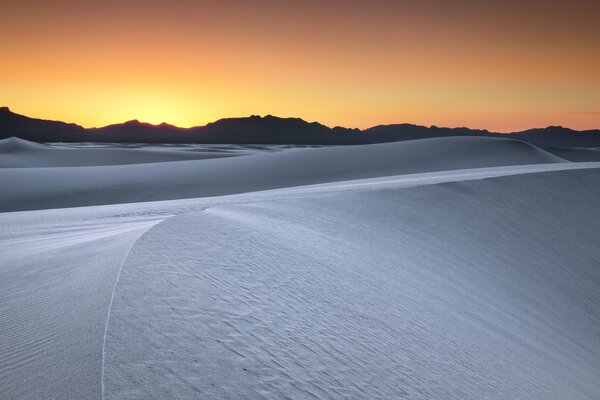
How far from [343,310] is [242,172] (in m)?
23.3

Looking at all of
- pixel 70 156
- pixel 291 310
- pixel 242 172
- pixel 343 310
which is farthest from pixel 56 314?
pixel 70 156

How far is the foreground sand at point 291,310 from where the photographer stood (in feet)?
7.64

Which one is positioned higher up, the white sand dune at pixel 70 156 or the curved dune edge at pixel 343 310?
the white sand dune at pixel 70 156

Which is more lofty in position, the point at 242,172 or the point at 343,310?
the point at 242,172

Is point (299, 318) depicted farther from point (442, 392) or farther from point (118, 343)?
point (118, 343)

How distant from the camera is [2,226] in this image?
23.9 feet

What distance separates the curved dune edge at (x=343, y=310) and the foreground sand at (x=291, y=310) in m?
0.01

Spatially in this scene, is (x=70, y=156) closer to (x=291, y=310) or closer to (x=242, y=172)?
(x=242, y=172)

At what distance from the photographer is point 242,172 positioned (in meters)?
26.5

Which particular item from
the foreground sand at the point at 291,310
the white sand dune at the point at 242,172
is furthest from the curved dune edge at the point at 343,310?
the white sand dune at the point at 242,172

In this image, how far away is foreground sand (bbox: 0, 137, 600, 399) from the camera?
233 cm

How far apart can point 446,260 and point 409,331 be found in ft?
9.15

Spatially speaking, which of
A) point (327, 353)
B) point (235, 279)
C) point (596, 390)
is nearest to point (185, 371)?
point (327, 353)

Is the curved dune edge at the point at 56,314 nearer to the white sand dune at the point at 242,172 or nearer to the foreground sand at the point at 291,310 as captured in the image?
the foreground sand at the point at 291,310
